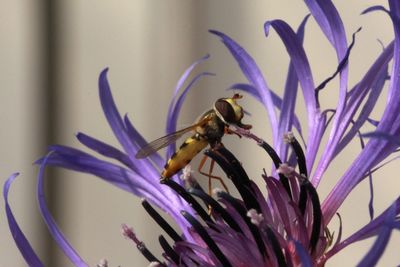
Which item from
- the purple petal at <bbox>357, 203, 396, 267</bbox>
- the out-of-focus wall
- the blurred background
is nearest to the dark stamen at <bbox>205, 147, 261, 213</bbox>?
the purple petal at <bbox>357, 203, 396, 267</bbox>

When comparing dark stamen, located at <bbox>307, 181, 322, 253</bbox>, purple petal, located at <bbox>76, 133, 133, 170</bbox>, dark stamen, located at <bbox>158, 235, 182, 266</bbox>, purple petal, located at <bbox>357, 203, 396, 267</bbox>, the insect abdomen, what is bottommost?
dark stamen, located at <bbox>307, 181, 322, 253</bbox>

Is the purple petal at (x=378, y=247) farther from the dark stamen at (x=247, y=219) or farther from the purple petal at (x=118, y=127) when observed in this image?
the purple petal at (x=118, y=127)

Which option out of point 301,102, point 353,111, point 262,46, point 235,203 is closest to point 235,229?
point 235,203

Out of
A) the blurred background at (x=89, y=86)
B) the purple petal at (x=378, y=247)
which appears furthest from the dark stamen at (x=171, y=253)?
the blurred background at (x=89, y=86)

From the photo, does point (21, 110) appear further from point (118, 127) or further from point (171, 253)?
point (171, 253)

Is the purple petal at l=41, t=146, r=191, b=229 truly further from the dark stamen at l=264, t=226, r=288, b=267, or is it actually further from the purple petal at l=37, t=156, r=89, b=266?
the dark stamen at l=264, t=226, r=288, b=267

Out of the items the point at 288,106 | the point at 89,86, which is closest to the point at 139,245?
the point at 288,106
